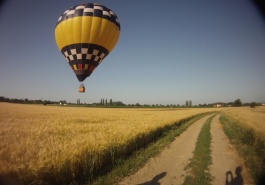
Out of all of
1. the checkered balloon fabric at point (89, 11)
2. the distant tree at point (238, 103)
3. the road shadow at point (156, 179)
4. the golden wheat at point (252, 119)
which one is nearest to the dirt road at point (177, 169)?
the road shadow at point (156, 179)

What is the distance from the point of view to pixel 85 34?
1320 centimetres

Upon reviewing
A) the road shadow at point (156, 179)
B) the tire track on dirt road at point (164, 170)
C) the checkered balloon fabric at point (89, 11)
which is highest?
the checkered balloon fabric at point (89, 11)

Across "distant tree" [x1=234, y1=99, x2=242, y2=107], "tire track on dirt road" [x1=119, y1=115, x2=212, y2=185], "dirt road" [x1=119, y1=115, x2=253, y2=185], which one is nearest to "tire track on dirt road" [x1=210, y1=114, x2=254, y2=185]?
"dirt road" [x1=119, y1=115, x2=253, y2=185]

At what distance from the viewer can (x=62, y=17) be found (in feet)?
45.2

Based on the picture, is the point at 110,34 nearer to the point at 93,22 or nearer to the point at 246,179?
the point at 93,22

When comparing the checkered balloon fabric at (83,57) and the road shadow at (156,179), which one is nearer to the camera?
the road shadow at (156,179)

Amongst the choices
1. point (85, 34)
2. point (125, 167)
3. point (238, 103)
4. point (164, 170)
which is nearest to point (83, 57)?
point (85, 34)

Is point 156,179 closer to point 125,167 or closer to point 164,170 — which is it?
point 164,170

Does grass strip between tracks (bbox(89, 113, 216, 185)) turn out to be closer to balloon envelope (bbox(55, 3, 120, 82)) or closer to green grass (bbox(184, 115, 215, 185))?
green grass (bbox(184, 115, 215, 185))

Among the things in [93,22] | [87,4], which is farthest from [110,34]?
[87,4]

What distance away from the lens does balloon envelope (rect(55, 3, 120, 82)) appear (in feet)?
43.3

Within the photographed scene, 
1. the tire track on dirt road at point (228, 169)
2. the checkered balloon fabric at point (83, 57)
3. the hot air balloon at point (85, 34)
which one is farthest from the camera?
the checkered balloon fabric at point (83, 57)

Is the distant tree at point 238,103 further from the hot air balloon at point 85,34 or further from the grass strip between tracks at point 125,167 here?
the hot air balloon at point 85,34

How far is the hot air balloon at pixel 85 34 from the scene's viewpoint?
1320 cm
